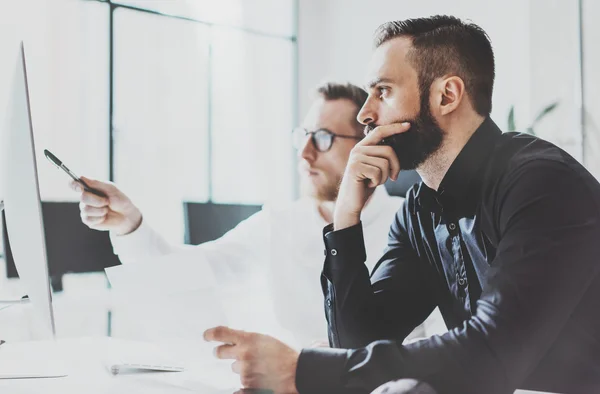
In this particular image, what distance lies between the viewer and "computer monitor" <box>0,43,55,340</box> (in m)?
0.69

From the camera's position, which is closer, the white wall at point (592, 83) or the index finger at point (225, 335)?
the index finger at point (225, 335)

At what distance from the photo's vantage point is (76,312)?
1177mm

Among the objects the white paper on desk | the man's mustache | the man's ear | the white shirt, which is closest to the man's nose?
the man's mustache

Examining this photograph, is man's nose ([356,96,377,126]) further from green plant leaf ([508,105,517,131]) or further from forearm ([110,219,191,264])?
forearm ([110,219,191,264])

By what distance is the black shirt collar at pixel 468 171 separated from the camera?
878 millimetres

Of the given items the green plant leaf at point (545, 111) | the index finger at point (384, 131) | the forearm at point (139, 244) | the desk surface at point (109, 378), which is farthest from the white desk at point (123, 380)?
the green plant leaf at point (545, 111)

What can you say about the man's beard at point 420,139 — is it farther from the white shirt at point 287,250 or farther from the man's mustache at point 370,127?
the white shirt at point 287,250

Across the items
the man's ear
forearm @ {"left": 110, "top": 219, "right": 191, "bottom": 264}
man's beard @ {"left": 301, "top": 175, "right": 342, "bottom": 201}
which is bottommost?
forearm @ {"left": 110, "top": 219, "right": 191, "bottom": 264}

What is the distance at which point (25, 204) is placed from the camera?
700 mm

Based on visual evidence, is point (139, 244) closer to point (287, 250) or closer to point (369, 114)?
point (287, 250)

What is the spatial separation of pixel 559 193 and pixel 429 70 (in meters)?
0.29

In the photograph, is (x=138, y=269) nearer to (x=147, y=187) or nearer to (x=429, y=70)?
(x=147, y=187)

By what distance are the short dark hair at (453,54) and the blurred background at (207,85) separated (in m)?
0.08

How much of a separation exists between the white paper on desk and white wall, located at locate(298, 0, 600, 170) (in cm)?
57
